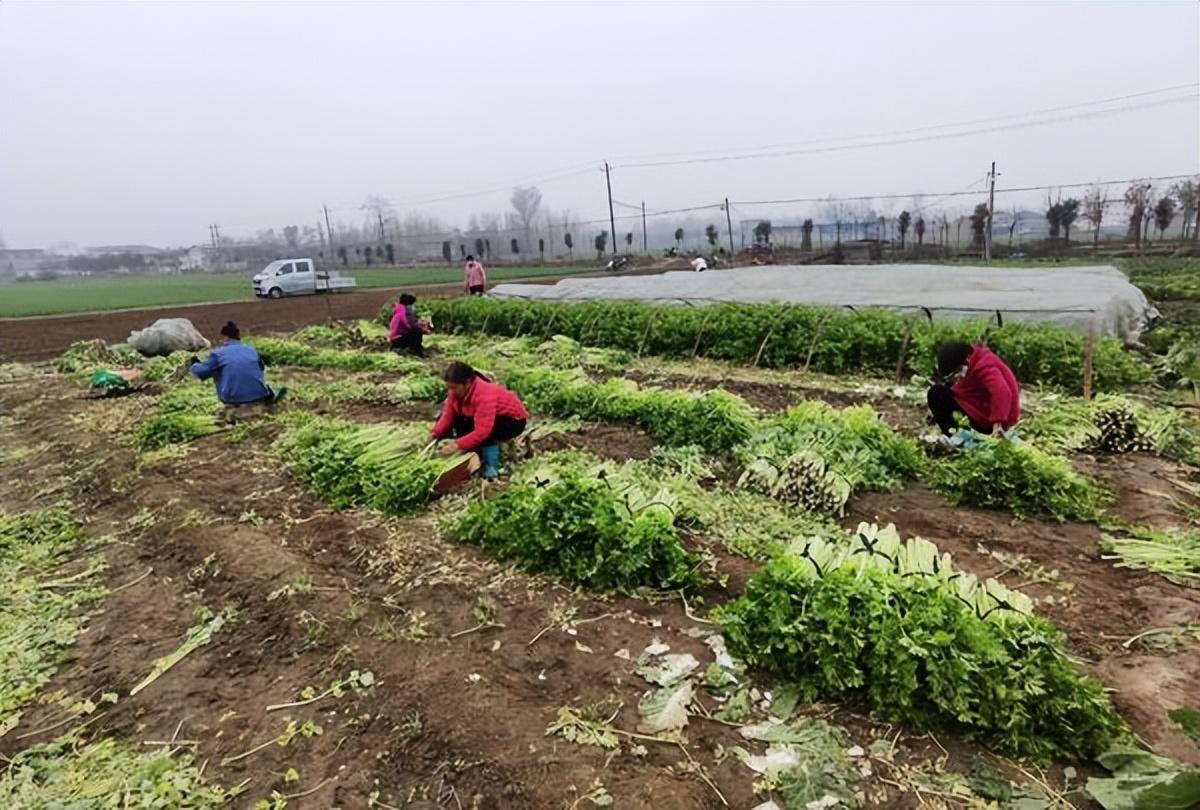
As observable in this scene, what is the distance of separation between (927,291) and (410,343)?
9.96 meters

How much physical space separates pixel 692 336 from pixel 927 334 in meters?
3.84

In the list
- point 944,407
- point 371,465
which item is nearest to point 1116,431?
point 944,407

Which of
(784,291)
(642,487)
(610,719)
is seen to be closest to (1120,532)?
(642,487)

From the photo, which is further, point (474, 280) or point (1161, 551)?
point (474, 280)

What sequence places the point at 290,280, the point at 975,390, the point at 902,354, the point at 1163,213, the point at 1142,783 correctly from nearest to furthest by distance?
1. the point at 1142,783
2. the point at 975,390
3. the point at 902,354
4. the point at 1163,213
5. the point at 290,280

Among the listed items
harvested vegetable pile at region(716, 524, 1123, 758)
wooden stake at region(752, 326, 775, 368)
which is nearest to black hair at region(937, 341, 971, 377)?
harvested vegetable pile at region(716, 524, 1123, 758)

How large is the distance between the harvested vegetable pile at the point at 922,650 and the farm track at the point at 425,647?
192 mm

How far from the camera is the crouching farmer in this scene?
8.77 metres

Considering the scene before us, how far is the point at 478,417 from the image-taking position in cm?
604

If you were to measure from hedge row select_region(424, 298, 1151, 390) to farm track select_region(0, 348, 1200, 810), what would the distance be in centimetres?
285

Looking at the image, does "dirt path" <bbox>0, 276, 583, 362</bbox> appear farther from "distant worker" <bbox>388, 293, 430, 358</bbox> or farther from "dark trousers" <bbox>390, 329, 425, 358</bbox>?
"dark trousers" <bbox>390, 329, 425, 358</bbox>

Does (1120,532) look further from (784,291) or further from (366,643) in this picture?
(784,291)

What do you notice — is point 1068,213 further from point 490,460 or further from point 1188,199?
point 490,460

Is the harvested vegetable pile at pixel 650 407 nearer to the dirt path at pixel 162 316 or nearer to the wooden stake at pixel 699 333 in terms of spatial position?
the wooden stake at pixel 699 333
